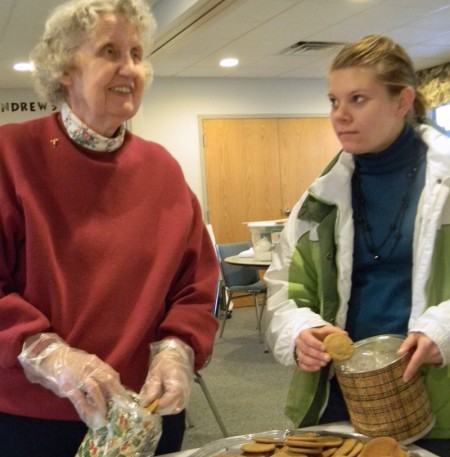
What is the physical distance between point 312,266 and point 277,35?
4.16m


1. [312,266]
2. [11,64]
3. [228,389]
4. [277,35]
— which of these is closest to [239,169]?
[277,35]

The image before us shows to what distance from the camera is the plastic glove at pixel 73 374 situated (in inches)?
38.6

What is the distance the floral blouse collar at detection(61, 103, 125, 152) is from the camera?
119cm

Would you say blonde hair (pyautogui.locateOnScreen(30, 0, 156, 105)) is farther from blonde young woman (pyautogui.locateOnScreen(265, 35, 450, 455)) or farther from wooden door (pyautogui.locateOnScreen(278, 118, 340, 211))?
wooden door (pyautogui.locateOnScreen(278, 118, 340, 211))

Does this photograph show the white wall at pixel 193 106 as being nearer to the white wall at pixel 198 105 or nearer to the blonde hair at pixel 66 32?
the white wall at pixel 198 105

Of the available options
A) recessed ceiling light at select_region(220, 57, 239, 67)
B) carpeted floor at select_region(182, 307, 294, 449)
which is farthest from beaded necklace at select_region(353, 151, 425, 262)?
recessed ceiling light at select_region(220, 57, 239, 67)

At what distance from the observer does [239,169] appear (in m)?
6.85

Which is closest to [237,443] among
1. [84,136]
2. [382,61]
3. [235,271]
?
[84,136]

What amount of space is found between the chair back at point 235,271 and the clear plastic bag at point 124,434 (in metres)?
4.12

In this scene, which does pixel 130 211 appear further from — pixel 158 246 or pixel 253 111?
pixel 253 111

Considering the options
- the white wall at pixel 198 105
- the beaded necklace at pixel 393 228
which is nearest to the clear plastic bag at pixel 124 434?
the beaded necklace at pixel 393 228

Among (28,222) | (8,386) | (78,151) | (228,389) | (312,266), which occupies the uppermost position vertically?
(78,151)

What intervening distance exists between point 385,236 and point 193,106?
5.66 meters

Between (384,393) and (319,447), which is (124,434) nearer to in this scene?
(319,447)
